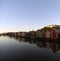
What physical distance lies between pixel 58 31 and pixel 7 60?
120ft

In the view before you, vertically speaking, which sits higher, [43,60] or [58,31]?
[58,31]

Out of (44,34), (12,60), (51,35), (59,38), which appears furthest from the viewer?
(44,34)

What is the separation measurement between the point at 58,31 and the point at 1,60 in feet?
121

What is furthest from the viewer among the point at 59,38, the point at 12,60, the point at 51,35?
the point at 51,35

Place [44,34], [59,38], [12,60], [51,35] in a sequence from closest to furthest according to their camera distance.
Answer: [12,60], [59,38], [51,35], [44,34]

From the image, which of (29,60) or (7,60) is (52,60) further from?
(7,60)

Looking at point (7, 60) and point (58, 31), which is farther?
point (58, 31)

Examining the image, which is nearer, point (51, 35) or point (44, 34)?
point (51, 35)

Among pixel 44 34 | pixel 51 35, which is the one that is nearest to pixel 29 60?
pixel 51 35

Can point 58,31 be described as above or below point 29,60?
above

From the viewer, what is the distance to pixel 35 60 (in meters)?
17.9

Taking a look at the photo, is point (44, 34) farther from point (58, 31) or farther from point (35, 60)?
point (35, 60)

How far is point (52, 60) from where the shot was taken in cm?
1777

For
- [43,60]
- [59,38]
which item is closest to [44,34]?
[59,38]
